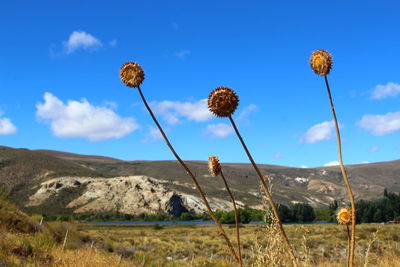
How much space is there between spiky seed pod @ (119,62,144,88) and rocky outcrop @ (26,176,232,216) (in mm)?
123739

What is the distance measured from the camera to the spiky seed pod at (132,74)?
2.64m

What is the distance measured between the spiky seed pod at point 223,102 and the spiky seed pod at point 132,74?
0.57m

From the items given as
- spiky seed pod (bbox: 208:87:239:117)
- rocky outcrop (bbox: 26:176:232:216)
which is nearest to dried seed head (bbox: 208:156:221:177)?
spiky seed pod (bbox: 208:87:239:117)

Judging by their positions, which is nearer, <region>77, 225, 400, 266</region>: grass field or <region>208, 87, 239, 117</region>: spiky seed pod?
<region>208, 87, 239, 117</region>: spiky seed pod

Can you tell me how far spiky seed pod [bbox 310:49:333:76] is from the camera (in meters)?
2.21

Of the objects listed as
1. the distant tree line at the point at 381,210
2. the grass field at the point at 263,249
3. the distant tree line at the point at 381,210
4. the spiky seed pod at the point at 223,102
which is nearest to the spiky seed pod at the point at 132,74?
the spiky seed pod at the point at 223,102

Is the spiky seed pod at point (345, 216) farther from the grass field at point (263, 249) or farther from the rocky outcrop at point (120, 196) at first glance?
the rocky outcrop at point (120, 196)

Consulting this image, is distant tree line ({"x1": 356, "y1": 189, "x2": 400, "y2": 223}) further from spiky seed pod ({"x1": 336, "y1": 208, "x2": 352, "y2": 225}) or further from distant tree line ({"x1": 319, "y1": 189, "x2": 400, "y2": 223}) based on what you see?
spiky seed pod ({"x1": 336, "y1": 208, "x2": 352, "y2": 225})

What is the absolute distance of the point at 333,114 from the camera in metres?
2.12

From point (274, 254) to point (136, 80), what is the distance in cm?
273

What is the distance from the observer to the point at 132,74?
2.65 meters

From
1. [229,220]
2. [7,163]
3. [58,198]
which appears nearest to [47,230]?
[229,220]

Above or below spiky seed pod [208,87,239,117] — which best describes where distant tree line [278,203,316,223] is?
below

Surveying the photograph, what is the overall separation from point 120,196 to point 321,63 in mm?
138155
